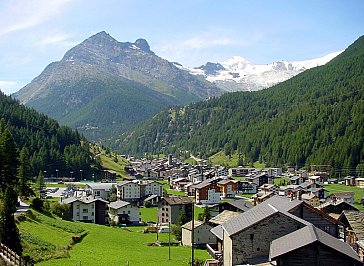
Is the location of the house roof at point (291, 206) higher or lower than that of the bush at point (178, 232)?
higher

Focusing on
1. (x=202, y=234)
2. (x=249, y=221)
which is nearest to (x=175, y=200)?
(x=202, y=234)

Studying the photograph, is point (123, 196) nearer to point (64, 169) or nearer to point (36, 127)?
point (64, 169)

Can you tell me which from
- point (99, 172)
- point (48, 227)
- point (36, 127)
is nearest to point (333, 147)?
point (99, 172)

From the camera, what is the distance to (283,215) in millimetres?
40062

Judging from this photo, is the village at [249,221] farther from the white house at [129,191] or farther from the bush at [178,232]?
the bush at [178,232]

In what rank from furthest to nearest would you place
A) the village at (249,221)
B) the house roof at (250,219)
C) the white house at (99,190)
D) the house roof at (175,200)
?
the white house at (99,190) → the house roof at (175,200) → the house roof at (250,219) → the village at (249,221)

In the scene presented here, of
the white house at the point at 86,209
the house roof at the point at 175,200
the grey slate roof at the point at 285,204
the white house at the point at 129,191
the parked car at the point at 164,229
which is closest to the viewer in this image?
the grey slate roof at the point at 285,204

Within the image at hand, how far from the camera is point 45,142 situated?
15550 cm

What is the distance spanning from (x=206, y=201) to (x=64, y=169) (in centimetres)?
5341

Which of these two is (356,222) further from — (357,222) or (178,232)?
(178,232)

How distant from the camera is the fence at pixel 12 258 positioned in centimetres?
2769

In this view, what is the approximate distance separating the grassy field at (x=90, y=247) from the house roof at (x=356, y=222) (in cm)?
1550

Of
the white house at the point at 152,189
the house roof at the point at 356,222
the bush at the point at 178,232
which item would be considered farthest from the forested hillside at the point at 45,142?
the house roof at the point at 356,222

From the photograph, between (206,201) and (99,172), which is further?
(99,172)
